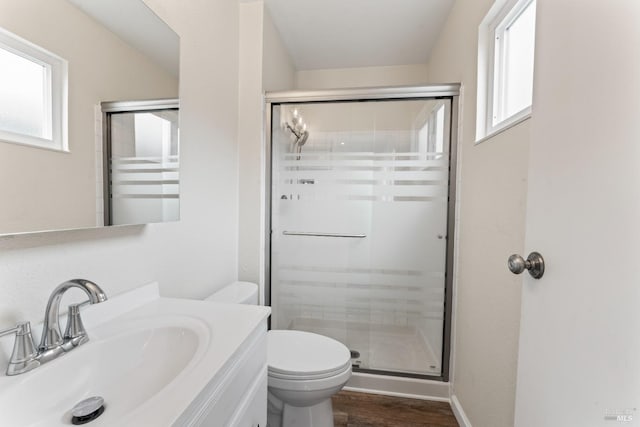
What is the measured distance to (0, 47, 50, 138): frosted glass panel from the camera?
1.83 feet

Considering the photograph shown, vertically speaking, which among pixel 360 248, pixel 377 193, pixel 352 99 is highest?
pixel 352 99

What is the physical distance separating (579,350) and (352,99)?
5.34 ft

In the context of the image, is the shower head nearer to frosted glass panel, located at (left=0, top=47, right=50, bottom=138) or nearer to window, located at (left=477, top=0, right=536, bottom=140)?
window, located at (left=477, top=0, right=536, bottom=140)

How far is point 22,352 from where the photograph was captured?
556mm

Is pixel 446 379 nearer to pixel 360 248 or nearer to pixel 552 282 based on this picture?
pixel 360 248

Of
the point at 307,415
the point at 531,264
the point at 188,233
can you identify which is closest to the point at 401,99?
the point at 531,264

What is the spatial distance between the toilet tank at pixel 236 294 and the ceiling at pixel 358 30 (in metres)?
1.79

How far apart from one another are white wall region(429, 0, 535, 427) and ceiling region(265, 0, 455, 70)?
26cm

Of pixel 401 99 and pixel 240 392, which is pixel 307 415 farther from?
pixel 401 99

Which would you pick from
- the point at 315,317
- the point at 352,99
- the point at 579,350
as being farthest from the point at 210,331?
the point at 352,99

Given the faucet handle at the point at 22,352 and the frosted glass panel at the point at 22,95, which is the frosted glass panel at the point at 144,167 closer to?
the frosted glass panel at the point at 22,95

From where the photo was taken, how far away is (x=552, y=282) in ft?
1.96

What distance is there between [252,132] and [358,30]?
1.17 m

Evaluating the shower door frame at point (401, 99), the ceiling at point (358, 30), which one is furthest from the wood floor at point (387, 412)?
the ceiling at point (358, 30)
